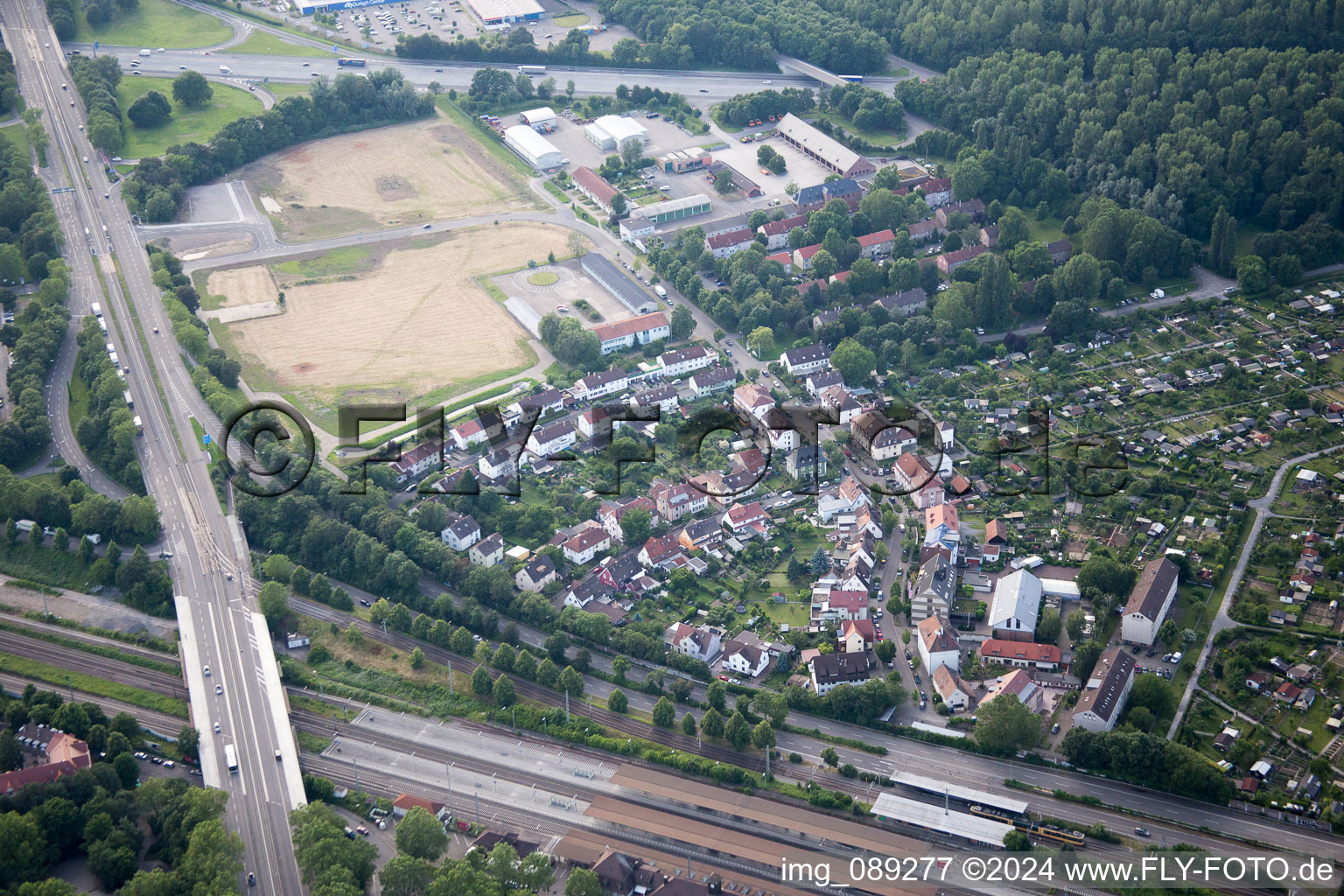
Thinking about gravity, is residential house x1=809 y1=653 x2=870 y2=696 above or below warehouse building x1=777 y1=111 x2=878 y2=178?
below

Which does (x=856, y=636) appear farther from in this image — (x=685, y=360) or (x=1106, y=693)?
(x=685, y=360)

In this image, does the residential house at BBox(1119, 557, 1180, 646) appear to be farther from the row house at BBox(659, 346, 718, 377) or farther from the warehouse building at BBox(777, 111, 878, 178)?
the warehouse building at BBox(777, 111, 878, 178)

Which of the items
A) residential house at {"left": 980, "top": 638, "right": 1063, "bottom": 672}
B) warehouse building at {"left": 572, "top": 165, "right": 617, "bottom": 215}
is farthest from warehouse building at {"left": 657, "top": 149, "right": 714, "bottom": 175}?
residential house at {"left": 980, "top": 638, "right": 1063, "bottom": 672}

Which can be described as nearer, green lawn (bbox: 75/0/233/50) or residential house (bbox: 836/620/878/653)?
residential house (bbox: 836/620/878/653)

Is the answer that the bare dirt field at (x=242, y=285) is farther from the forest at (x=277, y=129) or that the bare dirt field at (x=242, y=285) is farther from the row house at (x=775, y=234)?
Answer: the row house at (x=775, y=234)

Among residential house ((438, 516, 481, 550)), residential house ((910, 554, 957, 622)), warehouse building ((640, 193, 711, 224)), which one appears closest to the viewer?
residential house ((910, 554, 957, 622))

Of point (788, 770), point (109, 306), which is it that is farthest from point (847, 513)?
point (109, 306)
